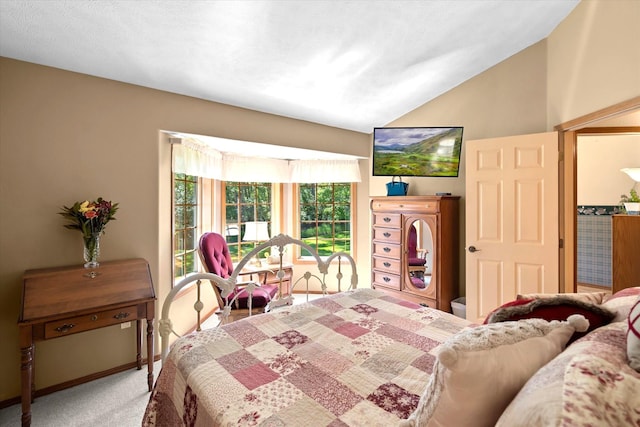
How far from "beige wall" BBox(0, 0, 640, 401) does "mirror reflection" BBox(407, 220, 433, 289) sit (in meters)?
1.29

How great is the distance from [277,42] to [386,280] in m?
2.76

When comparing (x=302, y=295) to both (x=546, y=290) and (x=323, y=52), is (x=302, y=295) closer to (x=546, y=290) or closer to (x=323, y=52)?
(x=546, y=290)

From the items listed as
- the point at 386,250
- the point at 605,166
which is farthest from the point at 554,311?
the point at 605,166

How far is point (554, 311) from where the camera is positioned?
3.11ft

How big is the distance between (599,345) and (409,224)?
104 inches

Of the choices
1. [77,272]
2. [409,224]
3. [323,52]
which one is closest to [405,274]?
[409,224]

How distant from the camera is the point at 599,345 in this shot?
663mm

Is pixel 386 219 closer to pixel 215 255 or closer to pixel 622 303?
pixel 215 255

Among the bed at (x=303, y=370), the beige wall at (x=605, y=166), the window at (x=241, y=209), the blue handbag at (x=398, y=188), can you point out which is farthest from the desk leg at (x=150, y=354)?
the beige wall at (x=605, y=166)

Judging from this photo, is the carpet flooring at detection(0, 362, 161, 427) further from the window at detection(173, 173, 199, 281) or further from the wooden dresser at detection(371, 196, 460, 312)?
the wooden dresser at detection(371, 196, 460, 312)

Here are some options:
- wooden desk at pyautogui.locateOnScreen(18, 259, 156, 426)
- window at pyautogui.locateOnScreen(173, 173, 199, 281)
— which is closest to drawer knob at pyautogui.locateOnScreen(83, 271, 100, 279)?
wooden desk at pyautogui.locateOnScreen(18, 259, 156, 426)

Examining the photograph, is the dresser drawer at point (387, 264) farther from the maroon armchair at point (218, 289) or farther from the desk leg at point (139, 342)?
the desk leg at point (139, 342)

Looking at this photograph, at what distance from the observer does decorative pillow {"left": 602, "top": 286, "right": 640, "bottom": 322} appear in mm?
904

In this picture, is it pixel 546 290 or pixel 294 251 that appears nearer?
pixel 546 290
